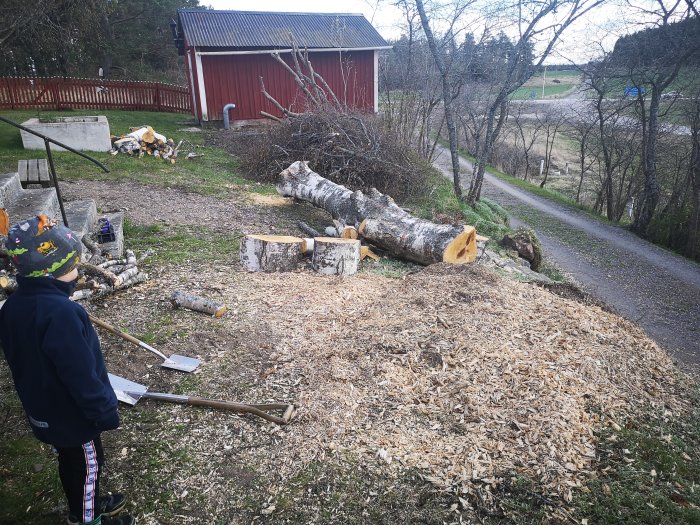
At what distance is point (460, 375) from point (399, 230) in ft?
10.4

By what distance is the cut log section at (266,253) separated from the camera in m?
5.64

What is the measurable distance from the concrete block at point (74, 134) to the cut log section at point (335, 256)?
8.62 metres

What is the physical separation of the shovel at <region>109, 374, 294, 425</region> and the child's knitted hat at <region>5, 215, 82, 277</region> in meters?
1.45

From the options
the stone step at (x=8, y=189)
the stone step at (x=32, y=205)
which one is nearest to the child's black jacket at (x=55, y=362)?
the stone step at (x=32, y=205)

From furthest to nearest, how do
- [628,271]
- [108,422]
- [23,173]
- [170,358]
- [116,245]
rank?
[628,271]
[23,173]
[116,245]
[170,358]
[108,422]

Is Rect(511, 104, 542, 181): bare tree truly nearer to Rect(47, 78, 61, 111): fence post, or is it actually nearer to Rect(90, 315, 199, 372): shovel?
Rect(47, 78, 61, 111): fence post

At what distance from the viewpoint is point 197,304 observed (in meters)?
4.50

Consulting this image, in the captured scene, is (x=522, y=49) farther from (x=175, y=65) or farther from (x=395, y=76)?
(x=175, y=65)

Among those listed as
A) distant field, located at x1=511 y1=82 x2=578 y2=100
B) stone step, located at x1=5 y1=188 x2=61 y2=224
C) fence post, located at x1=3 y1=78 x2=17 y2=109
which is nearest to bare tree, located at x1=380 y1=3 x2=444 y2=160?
stone step, located at x1=5 y1=188 x2=61 y2=224

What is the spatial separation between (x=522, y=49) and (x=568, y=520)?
11.3 meters

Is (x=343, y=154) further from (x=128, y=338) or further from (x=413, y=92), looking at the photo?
(x=128, y=338)

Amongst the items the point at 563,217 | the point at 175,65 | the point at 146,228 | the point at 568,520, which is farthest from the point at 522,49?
the point at 175,65

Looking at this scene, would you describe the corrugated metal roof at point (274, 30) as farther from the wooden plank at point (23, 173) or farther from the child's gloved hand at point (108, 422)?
the child's gloved hand at point (108, 422)

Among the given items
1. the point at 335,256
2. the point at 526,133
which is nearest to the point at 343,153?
the point at 335,256
